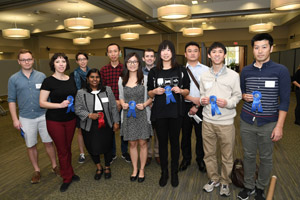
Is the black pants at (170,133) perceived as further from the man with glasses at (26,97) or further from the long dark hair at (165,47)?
the man with glasses at (26,97)

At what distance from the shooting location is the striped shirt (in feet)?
5.99

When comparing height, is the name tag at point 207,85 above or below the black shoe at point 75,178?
above

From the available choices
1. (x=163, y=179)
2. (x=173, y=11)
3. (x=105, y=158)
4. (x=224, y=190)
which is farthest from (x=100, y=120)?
(x=173, y=11)

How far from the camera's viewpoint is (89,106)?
2457 millimetres

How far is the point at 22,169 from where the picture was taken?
306 cm

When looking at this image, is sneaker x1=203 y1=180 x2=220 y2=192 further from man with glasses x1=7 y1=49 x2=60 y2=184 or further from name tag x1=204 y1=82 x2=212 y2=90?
man with glasses x1=7 y1=49 x2=60 y2=184

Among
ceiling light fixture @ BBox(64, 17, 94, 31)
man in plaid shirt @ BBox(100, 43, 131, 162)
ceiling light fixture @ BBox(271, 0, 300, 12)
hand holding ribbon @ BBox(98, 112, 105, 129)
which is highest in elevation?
ceiling light fixture @ BBox(64, 17, 94, 31)

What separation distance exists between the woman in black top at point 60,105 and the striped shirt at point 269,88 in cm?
182

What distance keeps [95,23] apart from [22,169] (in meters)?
9.47

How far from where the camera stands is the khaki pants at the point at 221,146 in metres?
2.13

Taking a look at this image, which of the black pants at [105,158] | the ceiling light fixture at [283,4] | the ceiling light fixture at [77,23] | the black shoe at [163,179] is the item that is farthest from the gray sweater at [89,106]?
the ceiling light fixture at [77,23]

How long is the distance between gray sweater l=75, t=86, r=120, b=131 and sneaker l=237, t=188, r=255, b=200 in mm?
1531

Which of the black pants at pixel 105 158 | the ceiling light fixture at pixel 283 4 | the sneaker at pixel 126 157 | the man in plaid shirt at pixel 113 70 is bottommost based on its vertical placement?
the sneaker at pixel 126 157

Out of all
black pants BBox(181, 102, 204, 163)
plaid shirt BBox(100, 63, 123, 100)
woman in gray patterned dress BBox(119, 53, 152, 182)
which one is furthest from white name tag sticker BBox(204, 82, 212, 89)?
plaid shirt BBox(100, 63, 123, 100)
